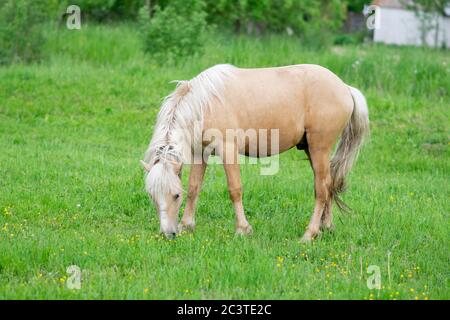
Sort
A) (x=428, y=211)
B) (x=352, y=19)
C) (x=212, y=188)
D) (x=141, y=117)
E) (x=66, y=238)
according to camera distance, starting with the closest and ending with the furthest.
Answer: (x=66, y=238) < (x=428, y=211) < (x=212, y=188) < (x=141, y=117) < (x=352, y=19)

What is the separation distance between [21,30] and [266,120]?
964cm

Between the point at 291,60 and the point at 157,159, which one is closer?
the point at 157,159

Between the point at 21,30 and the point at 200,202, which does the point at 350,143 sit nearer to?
the point at 200,202

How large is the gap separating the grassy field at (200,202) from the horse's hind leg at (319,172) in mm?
195

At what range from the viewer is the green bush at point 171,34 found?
15.2 meters

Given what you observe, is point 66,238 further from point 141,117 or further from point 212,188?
point 141,117

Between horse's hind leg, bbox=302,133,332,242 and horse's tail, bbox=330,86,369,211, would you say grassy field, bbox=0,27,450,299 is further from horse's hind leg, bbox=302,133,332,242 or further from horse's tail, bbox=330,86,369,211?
horse's tail, bbox=330,86,369,211

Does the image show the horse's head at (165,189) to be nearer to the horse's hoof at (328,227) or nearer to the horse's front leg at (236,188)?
the horse's front leg at (236,188)

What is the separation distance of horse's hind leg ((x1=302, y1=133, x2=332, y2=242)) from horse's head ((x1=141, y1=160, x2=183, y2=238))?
1.47m

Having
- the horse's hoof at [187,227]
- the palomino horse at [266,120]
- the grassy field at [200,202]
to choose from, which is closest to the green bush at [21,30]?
the grassy field at [200,202]

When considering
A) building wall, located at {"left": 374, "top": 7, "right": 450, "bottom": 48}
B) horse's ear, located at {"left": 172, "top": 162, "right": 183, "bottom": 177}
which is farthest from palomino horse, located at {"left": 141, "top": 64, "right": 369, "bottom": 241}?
building wall, located at {"left": 374, "top": 7, "right": 450, "bottom": 48}

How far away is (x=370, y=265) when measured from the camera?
6.18 m
